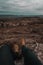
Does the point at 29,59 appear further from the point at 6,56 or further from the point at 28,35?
the point at 28,35

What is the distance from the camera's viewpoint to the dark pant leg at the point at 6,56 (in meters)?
2.60

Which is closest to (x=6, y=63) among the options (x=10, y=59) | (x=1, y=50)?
(x=10, y=59)

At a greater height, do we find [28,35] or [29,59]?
[29,59]

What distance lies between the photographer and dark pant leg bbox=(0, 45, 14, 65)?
2.60 meters

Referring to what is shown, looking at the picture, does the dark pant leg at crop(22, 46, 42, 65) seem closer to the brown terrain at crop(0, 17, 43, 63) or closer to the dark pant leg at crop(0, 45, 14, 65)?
the dark pant leg at crop(0, 45, 14, 65)

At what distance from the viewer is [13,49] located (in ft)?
9.04

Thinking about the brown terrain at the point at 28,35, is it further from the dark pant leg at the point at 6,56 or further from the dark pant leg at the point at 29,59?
the dark pant leg at the point at 29,59

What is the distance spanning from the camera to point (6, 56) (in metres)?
2.70

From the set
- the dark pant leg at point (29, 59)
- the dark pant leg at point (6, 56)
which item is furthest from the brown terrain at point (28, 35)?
the dark pant leg at point (29, 59)

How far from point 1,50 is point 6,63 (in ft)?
0.81

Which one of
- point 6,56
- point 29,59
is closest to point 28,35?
point 6,56

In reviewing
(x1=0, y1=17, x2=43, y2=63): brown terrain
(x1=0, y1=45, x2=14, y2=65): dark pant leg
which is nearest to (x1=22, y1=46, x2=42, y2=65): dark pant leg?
(x1=0, y1=45, x2=14, y2=65): dark pant leg

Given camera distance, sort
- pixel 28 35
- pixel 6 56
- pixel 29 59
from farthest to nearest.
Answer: pixel 28 35, pixel 6 56, pixel 29 59

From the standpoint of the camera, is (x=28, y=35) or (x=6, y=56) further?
(x=28, y=35)
